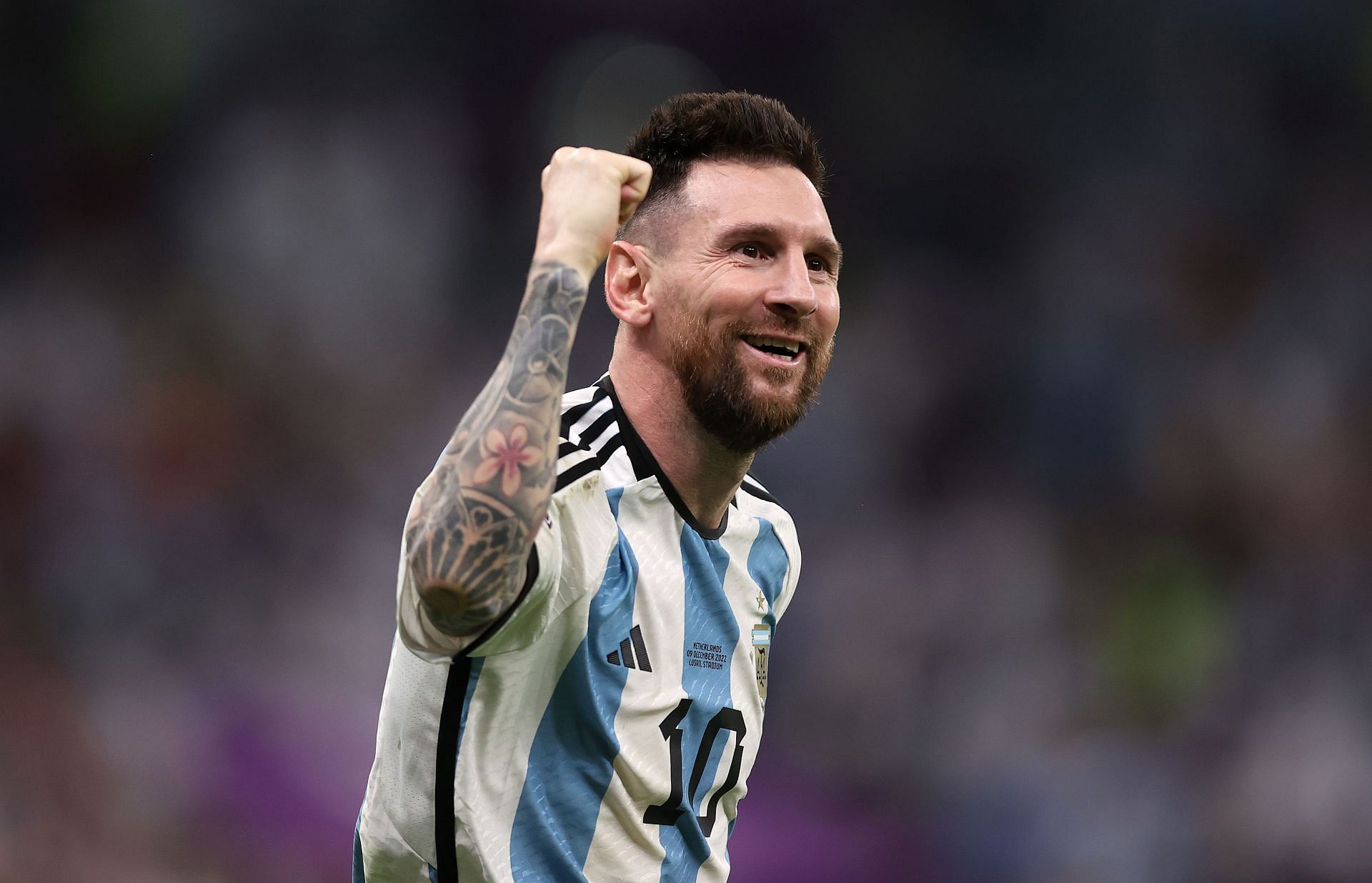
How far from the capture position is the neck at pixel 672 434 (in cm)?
245

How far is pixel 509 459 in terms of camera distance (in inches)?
68.8

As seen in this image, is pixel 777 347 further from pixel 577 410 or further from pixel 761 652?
pixel 761 652

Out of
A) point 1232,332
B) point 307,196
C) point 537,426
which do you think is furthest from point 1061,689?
point 537,426

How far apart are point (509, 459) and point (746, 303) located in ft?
2.58

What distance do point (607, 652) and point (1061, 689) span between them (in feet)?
14.3

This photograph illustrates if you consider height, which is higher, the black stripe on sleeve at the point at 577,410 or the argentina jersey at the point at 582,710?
the black stripe on sleeve at the point at 577,410

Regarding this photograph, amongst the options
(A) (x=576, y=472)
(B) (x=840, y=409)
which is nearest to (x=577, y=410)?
(A) (x=576, y=472)

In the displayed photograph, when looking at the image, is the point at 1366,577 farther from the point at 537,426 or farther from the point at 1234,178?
the point at 537,426

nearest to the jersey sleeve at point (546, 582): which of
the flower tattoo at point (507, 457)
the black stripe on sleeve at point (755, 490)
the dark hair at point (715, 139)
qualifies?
the flower tattoo at point (507, 457)

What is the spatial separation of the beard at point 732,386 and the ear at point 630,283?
0.12m

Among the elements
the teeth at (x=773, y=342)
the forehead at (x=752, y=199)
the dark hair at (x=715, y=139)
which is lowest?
the teeth at (x=773, y=342)

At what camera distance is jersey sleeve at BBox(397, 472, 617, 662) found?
6.09 ft

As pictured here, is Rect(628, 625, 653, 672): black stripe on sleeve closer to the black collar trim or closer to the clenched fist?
the black collar trim

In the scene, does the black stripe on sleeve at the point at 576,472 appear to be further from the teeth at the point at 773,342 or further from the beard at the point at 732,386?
the teeth at the point at 773,342
